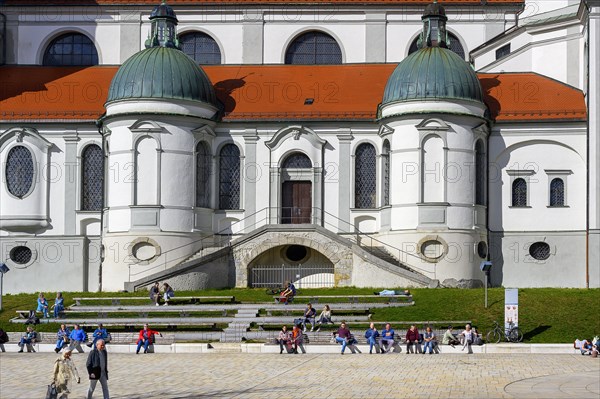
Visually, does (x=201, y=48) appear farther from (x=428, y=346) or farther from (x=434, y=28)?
(x=428, y=346)

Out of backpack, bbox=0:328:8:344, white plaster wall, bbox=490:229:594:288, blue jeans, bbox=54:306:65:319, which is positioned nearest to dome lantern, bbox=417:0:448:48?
white plaster wall, bbox=490:229:594:288

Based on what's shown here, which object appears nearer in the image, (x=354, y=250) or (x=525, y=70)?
(x=354, y=250)

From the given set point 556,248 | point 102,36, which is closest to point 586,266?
point 556,248

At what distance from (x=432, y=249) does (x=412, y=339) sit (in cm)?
1395

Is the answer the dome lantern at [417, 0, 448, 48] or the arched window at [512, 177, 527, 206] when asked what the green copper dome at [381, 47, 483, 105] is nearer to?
the dome lantern at [417, 0, 448, 48]

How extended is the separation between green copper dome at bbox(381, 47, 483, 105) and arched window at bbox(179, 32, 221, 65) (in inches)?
467

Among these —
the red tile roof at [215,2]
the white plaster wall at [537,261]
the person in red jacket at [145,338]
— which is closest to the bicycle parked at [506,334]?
the person in red jacket at [145,338]

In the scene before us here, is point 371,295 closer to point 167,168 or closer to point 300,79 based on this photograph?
point 167,168

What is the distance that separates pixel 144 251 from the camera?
51.1m

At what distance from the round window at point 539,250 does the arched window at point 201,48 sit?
19.3 m

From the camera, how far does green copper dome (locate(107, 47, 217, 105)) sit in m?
51.8

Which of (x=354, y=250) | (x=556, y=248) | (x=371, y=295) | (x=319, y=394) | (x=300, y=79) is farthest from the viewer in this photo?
(x=300, y=79)

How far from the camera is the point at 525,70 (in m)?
57.2

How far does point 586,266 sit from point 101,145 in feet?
77.3
